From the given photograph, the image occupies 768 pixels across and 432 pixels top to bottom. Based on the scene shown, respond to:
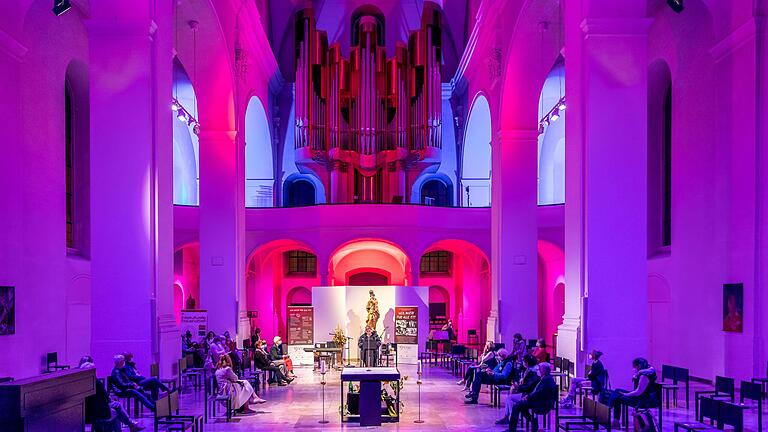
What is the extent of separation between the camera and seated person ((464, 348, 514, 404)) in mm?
13578

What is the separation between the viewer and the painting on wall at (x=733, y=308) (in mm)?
14023

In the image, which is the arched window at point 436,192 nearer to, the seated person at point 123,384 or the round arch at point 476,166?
the round arch at point 476,166

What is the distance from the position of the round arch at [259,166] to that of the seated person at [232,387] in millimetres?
17979

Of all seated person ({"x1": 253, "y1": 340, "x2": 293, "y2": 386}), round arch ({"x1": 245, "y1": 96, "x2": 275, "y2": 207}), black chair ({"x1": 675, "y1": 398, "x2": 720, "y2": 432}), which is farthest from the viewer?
round arch ({"x1": 245, "y1": 96, "x2": 275, "y2": 207})

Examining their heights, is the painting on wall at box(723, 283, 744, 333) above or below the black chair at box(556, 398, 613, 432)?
above

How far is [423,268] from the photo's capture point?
33906mm

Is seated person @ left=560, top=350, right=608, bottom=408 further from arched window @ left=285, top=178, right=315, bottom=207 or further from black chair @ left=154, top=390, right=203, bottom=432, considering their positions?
arched window @ left=285, top=178, right=315, bottom=207

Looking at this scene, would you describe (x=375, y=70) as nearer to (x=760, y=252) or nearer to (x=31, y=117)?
(x=31, y=117)

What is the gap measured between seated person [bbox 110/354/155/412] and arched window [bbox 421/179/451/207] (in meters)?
21.9

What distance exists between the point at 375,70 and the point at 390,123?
80.9 inches

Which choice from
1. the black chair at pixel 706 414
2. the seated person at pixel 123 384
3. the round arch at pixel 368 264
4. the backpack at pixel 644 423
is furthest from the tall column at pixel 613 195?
the round arch at pixel 368 264

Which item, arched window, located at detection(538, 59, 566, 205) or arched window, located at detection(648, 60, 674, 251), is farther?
arched window, located at detection(538, 59, 566, 205)

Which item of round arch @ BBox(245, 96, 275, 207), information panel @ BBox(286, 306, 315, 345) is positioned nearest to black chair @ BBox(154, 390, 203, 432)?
information panel @ BBox(286, 306, 315, 345)

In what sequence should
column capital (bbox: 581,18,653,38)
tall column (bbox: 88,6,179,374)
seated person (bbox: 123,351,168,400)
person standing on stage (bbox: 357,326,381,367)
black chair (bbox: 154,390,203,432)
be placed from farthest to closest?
1. person standing on stage (bbox: 357,326,381,367)
2. column capital (bbox: 581,18,653,38)
3. tall column (bbox: 88,6,179,374)
4. seated person (bbox: 123,351,168,400)
5. black chair (bbox: 154,390,203,432)
